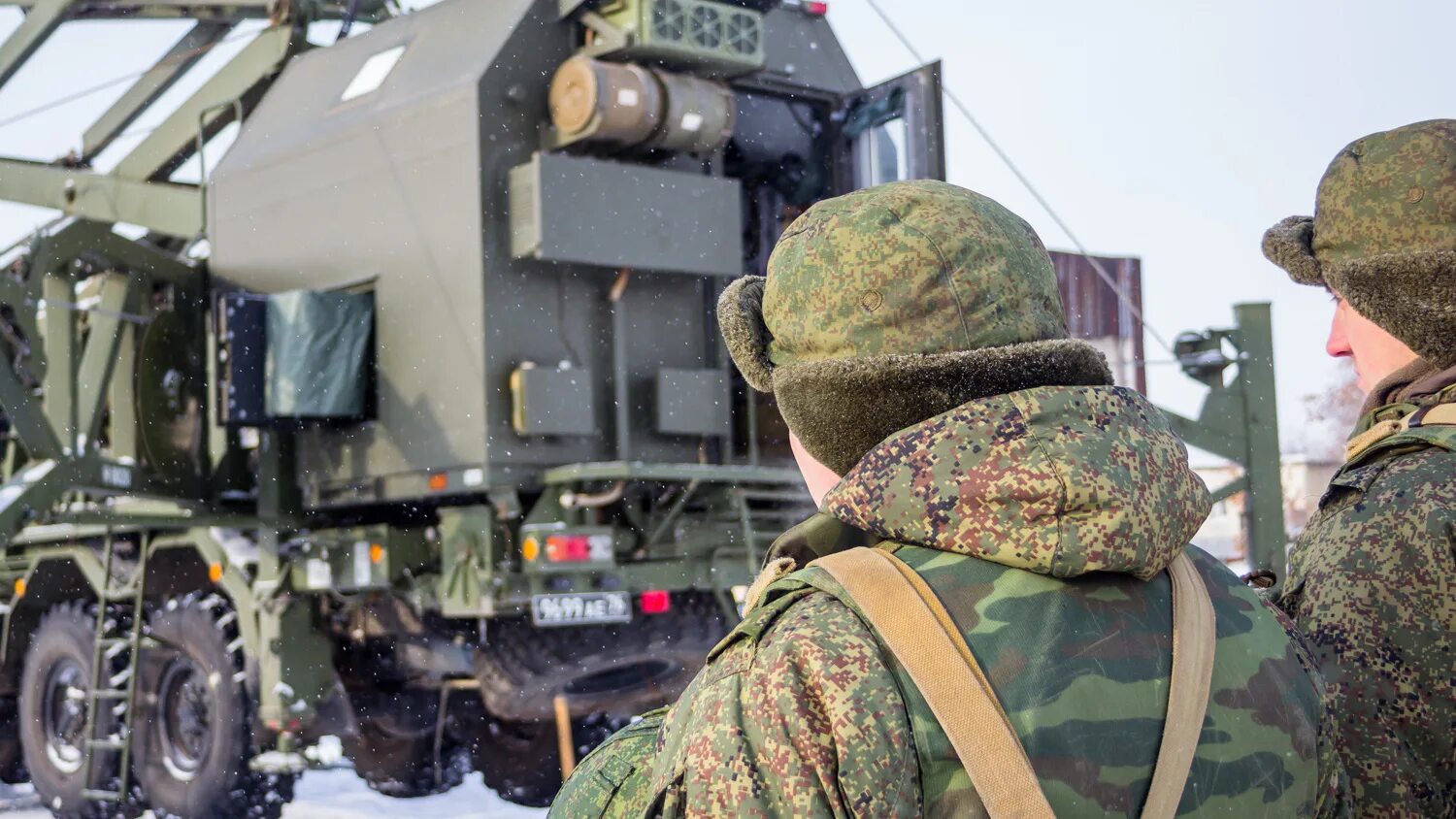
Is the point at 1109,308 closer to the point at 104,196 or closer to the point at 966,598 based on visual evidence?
the point at 104,196

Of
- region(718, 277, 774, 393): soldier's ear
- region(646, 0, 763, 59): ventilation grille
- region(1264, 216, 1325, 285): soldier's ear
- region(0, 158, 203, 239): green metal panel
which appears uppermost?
region(646, 0, 763, 59): ventilation grille

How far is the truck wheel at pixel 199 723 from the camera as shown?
699cm

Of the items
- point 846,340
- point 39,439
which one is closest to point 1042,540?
point 846,340

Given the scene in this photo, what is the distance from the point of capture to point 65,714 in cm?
830

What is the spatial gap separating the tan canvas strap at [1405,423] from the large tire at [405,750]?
18.6 feet

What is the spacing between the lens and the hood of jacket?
134 centimetres

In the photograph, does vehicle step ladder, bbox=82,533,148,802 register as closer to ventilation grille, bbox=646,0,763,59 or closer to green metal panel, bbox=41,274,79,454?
green metal panel, bbox=41,274,79,454

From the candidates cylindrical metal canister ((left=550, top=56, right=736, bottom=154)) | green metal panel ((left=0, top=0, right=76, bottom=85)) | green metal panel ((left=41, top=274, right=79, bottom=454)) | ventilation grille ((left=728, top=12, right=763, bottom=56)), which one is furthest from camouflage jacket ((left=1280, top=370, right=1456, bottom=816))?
green metal panel ((left=0, top=0, right=76, bottom=85))

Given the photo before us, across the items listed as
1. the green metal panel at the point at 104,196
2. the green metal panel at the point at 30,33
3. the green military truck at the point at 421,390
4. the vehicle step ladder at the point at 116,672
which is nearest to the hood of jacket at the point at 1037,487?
the green military truck at the point at 421,390

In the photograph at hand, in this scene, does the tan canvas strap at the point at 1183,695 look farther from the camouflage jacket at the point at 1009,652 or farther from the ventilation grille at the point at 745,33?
the ventilation grille at the point at 745,33

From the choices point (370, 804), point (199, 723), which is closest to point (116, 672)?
point (199, 723)

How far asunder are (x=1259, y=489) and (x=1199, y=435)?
402 mm

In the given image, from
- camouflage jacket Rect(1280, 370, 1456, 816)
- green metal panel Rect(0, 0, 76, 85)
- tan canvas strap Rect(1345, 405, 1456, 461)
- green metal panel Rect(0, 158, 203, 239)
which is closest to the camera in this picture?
camouflage jacket Rect(1280, 370, 1456, 816)

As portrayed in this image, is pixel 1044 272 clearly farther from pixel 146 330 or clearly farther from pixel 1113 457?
pixel 146 330
